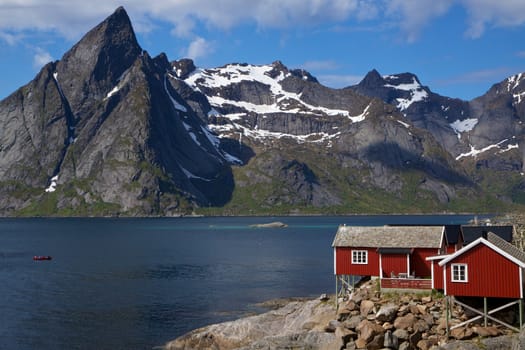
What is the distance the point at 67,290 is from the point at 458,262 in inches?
2698

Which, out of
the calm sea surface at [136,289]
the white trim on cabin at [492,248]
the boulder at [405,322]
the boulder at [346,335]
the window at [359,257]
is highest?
the white trim on cabin at [492,248]

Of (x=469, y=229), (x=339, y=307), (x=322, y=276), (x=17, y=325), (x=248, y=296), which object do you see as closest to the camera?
(x=339, y=307)

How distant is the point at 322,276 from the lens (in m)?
113

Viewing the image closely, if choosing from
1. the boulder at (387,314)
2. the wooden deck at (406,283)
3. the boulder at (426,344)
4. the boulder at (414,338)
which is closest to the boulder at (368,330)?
the boulder at (387,314)

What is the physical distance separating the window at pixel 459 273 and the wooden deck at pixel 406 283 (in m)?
6.17

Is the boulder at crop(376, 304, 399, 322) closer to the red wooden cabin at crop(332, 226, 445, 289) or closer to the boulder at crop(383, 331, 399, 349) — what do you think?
the boulder at crop(383, 331, 399, 349)

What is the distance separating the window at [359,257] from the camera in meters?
61.8

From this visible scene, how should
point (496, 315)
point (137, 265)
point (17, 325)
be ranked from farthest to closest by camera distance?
point (137, 265)
point (17, 325)
point (496, 315)

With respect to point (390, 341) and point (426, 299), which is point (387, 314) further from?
point (426, 299)

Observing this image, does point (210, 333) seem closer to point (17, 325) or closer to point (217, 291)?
point (17, 325)

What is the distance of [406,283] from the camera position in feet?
182

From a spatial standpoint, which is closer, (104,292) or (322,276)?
(104,292)

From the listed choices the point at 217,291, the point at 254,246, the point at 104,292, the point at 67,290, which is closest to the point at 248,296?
the point at 217,291

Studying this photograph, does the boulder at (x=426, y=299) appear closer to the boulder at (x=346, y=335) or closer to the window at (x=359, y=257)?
the boulder at (x=346, y=335)
